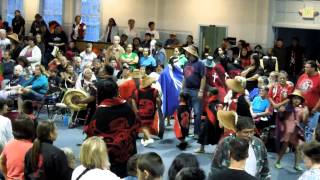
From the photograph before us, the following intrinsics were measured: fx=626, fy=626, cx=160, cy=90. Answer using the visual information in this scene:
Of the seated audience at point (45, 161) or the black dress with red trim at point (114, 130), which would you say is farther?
the black dress with red trim at point (114, 130)

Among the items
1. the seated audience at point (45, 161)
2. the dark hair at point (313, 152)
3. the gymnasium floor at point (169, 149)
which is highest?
the dark hair at point (313, 152)

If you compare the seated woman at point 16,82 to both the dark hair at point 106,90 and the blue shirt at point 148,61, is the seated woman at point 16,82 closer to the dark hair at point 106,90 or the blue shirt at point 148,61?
the blue shirt at point 148,61

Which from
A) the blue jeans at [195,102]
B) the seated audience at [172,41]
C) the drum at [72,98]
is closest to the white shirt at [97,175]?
the blue jeans at [195,102]

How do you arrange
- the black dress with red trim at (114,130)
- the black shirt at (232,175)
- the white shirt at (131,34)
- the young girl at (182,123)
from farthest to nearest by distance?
the white shirt at (131,34) → the young girl at (182,123) → the black dress with red trim at (114,130) → the black shirt at (232,175)

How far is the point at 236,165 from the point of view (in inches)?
159

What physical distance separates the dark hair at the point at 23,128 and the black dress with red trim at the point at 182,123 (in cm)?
531

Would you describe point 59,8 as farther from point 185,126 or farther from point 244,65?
point 185,126

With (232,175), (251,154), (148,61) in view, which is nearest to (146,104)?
(148,61)

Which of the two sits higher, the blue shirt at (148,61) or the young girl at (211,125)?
the blue shirt at (148,61)

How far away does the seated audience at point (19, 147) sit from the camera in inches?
205

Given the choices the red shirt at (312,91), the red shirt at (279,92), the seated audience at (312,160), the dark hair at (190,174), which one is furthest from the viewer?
the red shirt at (279,92)

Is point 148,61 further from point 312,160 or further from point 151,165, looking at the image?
point 151,165

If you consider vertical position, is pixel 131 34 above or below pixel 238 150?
above

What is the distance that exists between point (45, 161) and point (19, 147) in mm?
444
